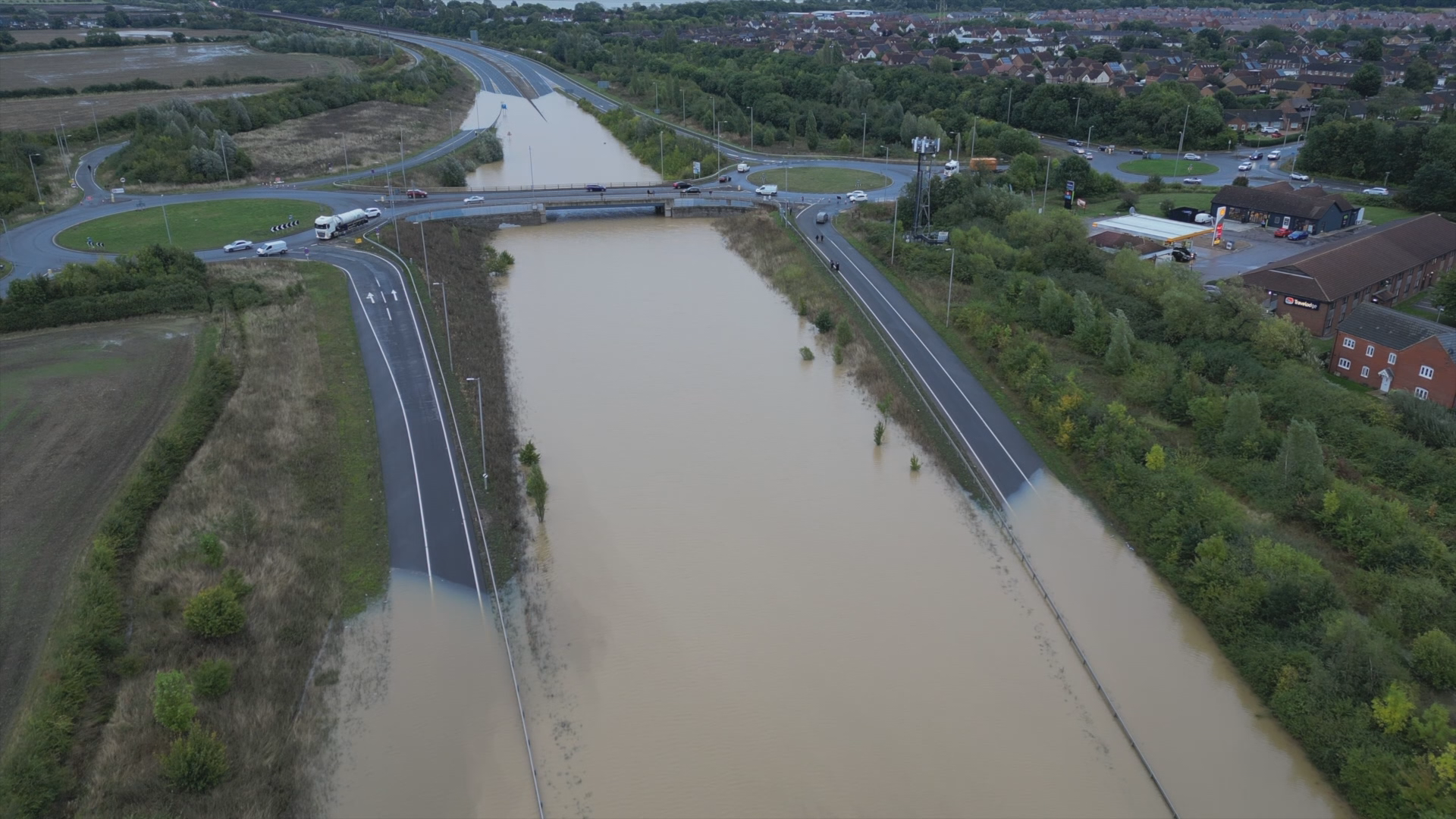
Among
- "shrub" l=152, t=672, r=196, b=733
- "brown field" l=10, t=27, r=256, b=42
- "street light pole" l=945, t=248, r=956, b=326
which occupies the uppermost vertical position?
"brown field" l=10, t=27, r=256, b=42

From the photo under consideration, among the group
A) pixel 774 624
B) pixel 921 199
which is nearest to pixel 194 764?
pixel 774 624

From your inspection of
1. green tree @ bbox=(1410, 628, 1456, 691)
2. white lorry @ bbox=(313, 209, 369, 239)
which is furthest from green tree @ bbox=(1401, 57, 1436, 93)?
white lorry @ bbox=(313, 209, 369, 239)

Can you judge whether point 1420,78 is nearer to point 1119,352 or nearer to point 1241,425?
point 1119,352

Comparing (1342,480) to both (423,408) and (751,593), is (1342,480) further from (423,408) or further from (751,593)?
(423,408)

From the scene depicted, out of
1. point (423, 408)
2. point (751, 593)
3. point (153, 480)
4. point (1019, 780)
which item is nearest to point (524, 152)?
point (423, 408)

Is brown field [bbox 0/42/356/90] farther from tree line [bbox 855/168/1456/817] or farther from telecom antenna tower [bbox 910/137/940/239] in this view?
tree line [bbox 855/168/1456/817]

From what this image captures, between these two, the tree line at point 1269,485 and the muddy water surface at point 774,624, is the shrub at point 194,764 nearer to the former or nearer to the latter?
the muddy water surface at point 774,624

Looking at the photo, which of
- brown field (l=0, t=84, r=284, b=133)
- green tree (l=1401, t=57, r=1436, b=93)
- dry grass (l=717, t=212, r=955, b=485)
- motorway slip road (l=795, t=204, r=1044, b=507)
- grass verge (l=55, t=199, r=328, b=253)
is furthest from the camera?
green tree (l=1401, t=57, r=1436, b=93)
